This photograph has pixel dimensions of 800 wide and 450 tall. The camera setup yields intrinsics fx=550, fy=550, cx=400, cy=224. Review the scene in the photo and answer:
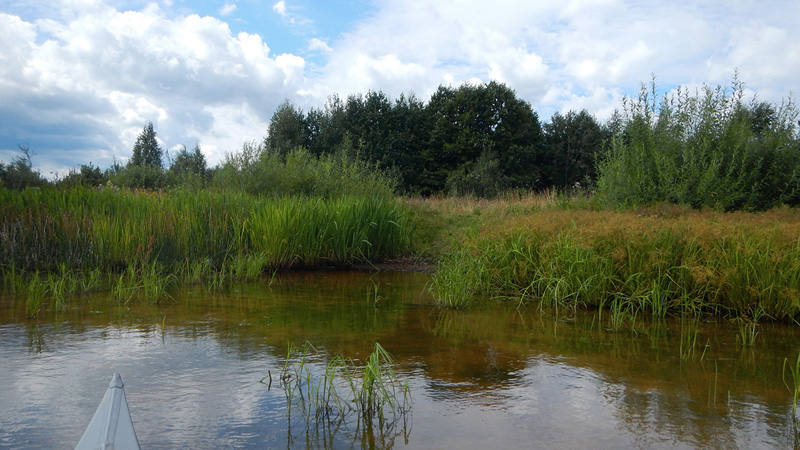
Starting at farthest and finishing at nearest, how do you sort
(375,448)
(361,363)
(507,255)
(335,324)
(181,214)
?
(181,214) → (507,255) → (335,324) → (361,363) → (375,448)

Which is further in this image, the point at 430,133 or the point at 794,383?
the point at 430,133

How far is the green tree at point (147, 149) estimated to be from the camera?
4281cm

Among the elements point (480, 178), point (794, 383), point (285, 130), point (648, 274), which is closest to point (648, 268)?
point (648, 274)

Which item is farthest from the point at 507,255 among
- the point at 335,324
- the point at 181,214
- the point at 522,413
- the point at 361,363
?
the point at 181,214

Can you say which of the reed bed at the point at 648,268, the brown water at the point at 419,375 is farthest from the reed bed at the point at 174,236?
the reed bed at the point at 648,268

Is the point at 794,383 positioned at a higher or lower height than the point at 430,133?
lower

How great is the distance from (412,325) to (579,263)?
2123mm

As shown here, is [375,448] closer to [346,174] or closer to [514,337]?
[514,337]

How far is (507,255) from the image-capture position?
6.72 meters

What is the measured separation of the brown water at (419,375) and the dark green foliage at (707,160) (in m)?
4.60

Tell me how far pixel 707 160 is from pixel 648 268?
16.7ft

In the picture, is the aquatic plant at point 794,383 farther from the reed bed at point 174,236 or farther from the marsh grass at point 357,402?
the reed bed at point 174,236

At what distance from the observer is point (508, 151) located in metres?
36.3

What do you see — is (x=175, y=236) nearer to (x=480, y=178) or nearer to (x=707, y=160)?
(x=707, y=160)
